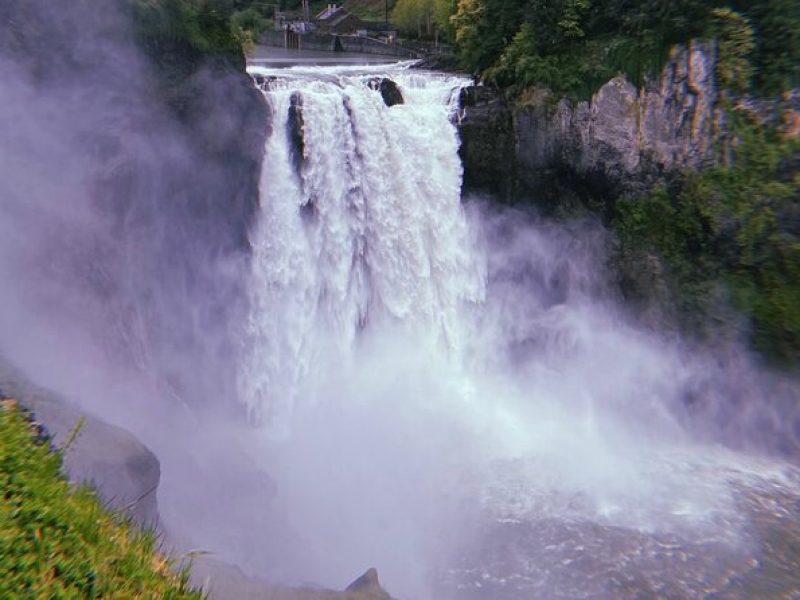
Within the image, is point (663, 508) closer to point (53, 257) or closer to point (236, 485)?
point (236, 485)

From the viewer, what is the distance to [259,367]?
13.6 meters

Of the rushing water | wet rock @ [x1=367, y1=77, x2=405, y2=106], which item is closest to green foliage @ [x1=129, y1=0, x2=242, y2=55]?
the rushing water

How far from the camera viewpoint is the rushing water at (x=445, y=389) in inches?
419

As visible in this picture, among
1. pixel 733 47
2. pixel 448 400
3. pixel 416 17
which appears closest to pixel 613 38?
pixel 733 47

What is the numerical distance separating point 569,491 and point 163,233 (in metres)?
9.31

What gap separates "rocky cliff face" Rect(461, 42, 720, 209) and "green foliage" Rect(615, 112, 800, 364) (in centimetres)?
69

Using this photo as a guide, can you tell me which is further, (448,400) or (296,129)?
(448,400)

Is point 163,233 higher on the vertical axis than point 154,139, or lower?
lower

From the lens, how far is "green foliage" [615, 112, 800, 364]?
46.5ft

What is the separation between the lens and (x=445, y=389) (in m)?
15.1

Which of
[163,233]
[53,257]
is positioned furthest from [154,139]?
[53,257]

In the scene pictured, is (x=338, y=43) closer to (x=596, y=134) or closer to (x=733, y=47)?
(x=596, y=134)

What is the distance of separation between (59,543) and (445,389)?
11.6 metres

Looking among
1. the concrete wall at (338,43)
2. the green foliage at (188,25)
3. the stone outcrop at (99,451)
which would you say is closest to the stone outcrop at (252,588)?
the stone outcrop at (99,451)
